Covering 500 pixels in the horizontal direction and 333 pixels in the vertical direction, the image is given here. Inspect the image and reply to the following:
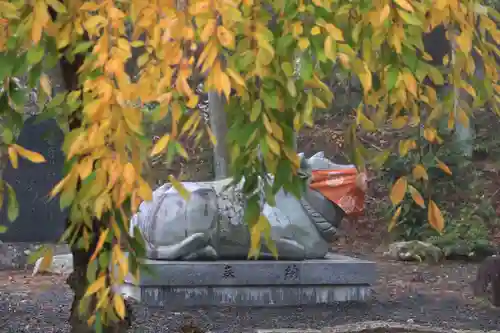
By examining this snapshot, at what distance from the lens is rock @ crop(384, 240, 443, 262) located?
10.5 m

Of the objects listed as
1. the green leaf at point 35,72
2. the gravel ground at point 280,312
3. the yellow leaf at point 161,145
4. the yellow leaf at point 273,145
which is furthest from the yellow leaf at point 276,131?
the gravel ground at point 280,312

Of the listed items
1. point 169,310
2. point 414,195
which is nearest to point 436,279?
point 169,310

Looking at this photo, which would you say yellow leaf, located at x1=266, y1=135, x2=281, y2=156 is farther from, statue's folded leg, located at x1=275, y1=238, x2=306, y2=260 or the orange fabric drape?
the orange fabric drape

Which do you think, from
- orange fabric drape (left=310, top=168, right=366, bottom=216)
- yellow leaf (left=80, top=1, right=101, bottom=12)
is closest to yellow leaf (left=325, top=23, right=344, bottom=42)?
yellow leaf (left=80, top=1, right=101, bottom=12)

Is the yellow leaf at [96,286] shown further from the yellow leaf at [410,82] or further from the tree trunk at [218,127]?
the tree trunk at [218,127]

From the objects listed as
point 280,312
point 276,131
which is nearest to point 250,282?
point 280,312

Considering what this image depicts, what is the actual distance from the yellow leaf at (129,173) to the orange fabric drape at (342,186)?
493 cm

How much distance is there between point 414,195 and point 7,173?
7.72 meters

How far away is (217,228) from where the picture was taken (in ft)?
22.4

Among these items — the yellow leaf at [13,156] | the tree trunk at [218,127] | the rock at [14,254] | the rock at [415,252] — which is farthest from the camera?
the tree trunk at [218,127]

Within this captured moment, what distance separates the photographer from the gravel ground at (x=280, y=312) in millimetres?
6336

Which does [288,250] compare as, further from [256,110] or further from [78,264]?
[256,110]

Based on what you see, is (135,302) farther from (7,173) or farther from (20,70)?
(20,70)

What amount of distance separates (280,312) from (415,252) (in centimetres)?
428
